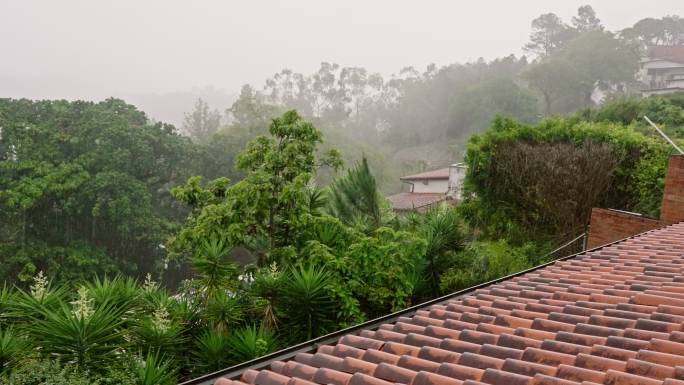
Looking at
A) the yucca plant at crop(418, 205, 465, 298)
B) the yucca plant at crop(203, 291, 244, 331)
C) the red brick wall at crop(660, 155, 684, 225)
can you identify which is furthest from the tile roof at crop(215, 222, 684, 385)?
the yucca plant at crop(418, 205, 465, 298)

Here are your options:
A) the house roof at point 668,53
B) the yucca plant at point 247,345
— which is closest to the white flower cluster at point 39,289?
the yucca plant at point 247,345

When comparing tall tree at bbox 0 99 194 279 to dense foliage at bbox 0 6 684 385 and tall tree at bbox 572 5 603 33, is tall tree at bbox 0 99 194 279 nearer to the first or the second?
dense foliage at bbox 0 6 684 385

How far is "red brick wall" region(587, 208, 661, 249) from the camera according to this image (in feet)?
31.7

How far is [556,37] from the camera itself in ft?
225

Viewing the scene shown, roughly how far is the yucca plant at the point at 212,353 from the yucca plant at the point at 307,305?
3.57ft

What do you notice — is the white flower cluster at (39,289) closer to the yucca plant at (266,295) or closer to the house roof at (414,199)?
the yucca plant at (266,295)

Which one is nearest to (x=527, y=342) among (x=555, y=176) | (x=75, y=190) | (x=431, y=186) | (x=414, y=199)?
(x=555, y=176)

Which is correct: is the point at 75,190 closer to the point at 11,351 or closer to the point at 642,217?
the point at 11,351

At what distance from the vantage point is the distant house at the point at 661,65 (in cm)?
5550

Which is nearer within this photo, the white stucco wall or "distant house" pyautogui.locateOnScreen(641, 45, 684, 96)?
the white stucco wall

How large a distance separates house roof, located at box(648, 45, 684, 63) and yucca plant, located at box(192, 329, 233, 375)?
6342 centimetres

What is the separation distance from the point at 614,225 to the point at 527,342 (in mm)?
8344

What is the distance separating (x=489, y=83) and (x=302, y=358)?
51.6 metres

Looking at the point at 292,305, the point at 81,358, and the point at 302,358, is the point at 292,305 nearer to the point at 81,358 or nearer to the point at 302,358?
the point at 81,358
